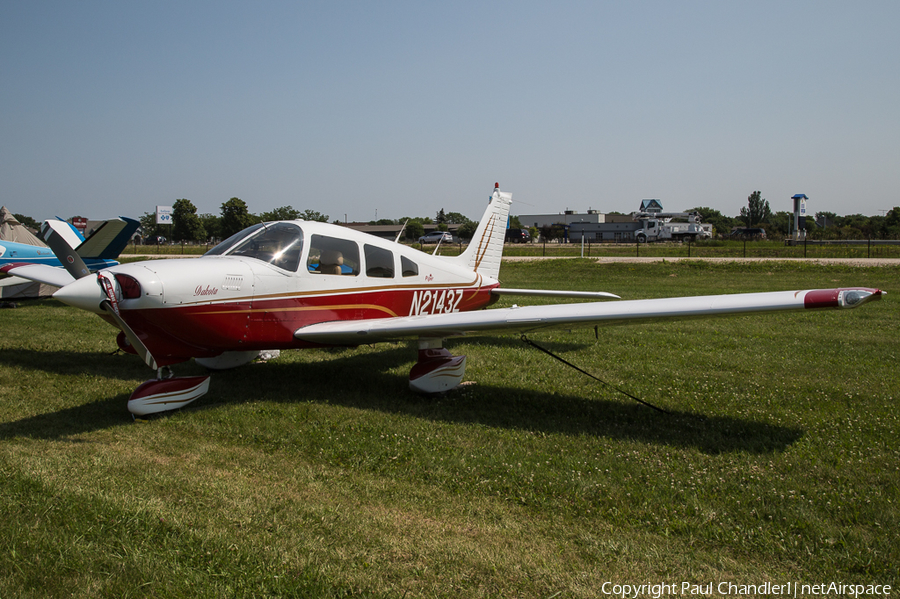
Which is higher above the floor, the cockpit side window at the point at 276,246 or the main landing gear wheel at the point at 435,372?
the cockpit side window at the point at 276,246

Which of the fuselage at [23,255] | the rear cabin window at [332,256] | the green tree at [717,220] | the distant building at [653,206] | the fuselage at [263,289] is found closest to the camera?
the fuselage at [263,289]

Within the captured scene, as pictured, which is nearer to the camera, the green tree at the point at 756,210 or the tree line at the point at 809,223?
the tree line at the point at 809,223

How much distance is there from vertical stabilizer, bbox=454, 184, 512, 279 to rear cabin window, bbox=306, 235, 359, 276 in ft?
10.8

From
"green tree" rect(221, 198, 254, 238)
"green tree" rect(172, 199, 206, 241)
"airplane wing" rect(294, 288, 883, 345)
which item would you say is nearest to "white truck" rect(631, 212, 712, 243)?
"green tree" rect(221, 198, 254, 238)

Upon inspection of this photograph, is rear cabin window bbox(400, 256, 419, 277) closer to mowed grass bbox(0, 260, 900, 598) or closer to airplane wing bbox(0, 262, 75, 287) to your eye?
mowed grass bbox(0, 260, 900, 598)

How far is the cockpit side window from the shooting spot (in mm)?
6242

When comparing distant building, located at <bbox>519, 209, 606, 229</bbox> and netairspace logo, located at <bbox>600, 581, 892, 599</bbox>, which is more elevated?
distant building, located at <bbox>519, 209, 606, 229</bbox>

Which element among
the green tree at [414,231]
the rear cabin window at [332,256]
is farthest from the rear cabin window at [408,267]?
the green tree at [414,231]

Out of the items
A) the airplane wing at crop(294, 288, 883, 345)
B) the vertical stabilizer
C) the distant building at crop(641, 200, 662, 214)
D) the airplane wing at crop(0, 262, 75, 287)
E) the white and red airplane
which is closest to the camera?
the airplane wing at crop(294, 288, 883, 345)

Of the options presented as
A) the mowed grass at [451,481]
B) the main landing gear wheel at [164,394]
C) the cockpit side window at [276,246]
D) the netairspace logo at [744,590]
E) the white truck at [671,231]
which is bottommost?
the netairspace logo at [744,590]

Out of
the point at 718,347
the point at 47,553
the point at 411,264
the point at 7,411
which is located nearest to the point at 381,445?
the point at 47,553

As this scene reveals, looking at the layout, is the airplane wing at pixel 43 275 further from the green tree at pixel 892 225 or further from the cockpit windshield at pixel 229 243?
the green tree at pixel 892 225

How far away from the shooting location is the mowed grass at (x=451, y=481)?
3.01m

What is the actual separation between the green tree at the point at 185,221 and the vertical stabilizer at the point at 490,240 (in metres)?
85.3
